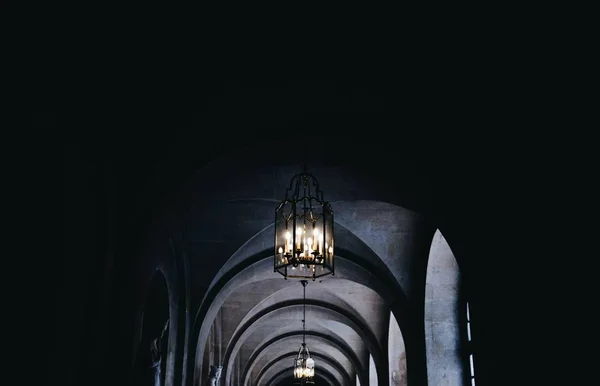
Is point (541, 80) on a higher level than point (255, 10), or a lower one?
lower

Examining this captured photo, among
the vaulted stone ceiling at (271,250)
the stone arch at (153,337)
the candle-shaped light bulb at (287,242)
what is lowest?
the stone arch at (153,337)

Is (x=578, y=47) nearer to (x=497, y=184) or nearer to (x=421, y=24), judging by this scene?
(x=421, y=24)

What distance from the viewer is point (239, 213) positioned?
32.7ft

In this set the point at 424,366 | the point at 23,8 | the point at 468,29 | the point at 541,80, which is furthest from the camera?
the point at 424,366

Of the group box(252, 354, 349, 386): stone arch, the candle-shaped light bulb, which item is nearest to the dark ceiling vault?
the candle-shaped light bulb

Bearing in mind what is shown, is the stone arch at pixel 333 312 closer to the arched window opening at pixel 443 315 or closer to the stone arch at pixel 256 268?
the stone arch at pixel 256 268

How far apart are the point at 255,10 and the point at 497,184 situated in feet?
8.28

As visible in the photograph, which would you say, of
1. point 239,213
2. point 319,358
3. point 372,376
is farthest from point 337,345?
point 239,213

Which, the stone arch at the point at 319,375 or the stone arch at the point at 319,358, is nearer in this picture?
the stone arch at the point at 319,358

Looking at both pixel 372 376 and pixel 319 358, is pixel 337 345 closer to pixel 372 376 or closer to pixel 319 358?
pixel 372 376

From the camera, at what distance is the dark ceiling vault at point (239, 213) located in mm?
5051

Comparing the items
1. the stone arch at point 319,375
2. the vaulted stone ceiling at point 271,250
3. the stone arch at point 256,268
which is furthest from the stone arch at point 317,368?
the stone arch at point 256,268

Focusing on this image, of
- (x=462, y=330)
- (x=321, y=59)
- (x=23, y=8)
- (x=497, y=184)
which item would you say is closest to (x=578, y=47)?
(x=497, y=184)

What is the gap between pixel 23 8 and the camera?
358cm
